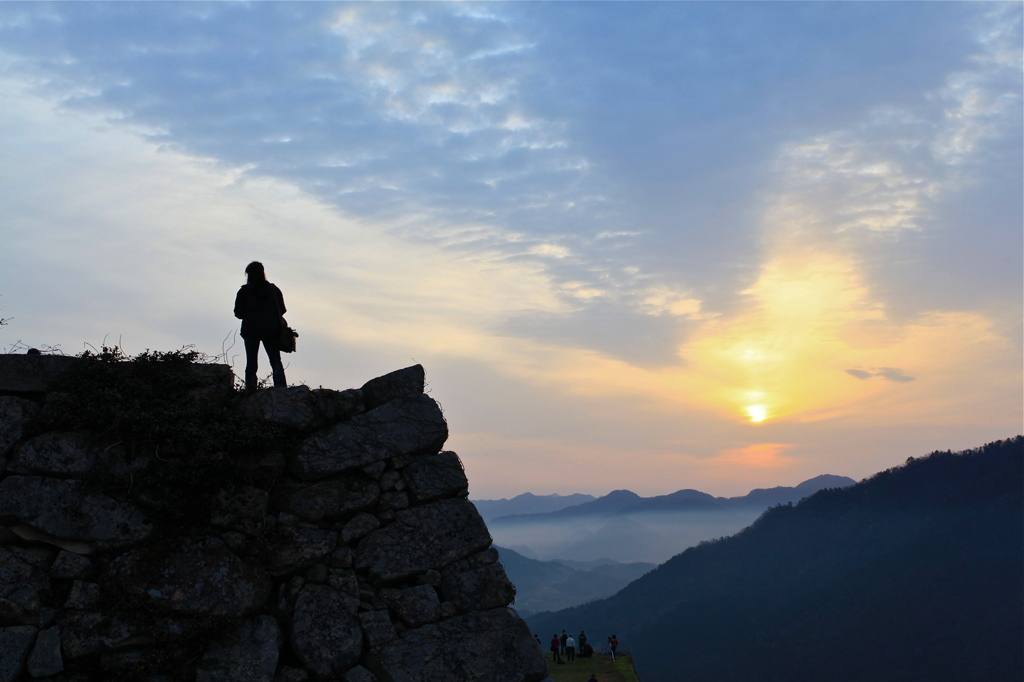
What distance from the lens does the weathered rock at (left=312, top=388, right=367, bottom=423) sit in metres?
10.4

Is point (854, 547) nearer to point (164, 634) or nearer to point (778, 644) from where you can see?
point (778, 644)

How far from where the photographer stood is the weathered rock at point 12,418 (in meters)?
9.27

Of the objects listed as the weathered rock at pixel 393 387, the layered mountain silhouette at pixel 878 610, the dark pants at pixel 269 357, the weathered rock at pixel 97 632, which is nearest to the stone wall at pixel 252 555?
the weathered rock at pixel 97 632

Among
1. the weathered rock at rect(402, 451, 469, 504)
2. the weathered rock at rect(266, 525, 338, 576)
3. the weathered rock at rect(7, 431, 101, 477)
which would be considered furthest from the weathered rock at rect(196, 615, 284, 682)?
the weathered rock at rect(7, 431, 101, 477)

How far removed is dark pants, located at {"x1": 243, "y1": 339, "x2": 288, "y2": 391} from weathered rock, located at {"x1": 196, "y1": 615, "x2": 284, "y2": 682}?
372 cm

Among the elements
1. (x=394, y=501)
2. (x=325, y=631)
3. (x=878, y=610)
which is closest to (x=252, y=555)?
(x=325, y=631)

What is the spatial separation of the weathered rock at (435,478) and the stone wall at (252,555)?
1.0 inches

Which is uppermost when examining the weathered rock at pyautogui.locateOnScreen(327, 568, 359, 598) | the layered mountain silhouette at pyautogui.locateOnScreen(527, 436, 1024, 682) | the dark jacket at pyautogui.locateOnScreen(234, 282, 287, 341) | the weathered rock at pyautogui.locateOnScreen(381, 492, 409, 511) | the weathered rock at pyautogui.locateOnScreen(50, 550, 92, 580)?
the dark jacket at pyautogui.locateOnScreen(234, 282, 287, 341)

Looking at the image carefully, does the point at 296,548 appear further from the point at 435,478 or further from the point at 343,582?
the point at 435,478

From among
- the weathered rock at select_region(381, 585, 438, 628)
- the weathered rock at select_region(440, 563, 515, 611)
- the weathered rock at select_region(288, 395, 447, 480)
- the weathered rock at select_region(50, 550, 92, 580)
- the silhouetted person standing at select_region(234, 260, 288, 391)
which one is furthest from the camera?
the silhouetted person standing at select_region(234, 260, 288, 391)

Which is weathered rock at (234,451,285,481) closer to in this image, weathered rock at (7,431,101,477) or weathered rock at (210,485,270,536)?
weathered rock at (210,485,270,536)

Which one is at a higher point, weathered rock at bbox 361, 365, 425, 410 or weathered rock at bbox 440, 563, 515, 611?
weathered rock at bbox 361, 365, 425, 410

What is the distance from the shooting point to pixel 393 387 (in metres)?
10.9

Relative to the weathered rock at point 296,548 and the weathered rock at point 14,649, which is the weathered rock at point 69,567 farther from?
the weathered rock at point 296,548
